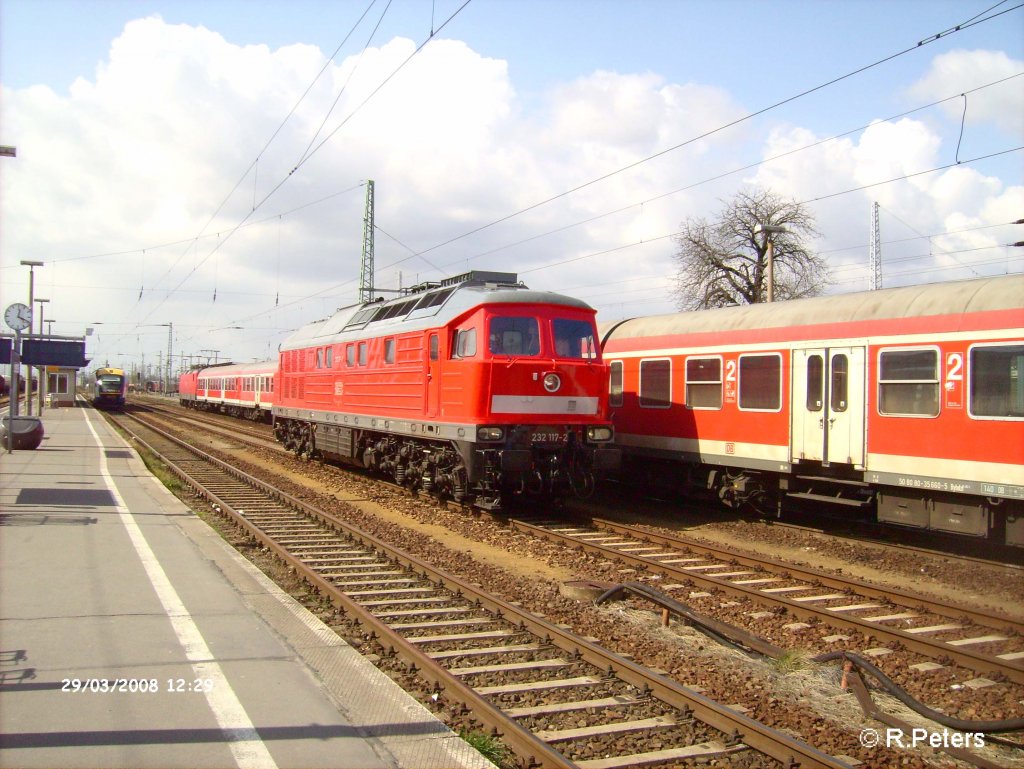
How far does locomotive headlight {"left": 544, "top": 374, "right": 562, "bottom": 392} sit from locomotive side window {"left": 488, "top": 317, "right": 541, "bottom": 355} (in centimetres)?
45

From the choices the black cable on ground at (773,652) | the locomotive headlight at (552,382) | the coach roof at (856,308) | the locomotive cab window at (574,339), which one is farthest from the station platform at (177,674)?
the coach roof at (856,308)

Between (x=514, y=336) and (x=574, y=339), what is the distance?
112cm

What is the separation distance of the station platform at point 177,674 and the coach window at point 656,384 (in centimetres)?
799

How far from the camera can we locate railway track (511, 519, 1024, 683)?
6688mm

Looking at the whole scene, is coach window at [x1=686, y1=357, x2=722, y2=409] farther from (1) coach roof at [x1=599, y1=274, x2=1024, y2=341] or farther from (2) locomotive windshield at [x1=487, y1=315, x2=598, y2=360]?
(2) locomotive windshield at [x1=487, y1=315, x2=598, y2=360]

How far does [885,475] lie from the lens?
34.6ft

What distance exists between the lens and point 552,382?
1276 cm

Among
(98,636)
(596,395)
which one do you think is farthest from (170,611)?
(596,395)

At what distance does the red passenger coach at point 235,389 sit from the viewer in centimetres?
4117

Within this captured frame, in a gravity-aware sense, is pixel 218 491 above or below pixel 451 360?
A: below

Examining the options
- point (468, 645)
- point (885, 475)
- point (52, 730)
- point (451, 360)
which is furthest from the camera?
point (451, 360)

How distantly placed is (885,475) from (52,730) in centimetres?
965

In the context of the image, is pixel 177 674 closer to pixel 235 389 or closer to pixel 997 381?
pixel 997 381

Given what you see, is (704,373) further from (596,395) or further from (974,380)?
(974,380)
